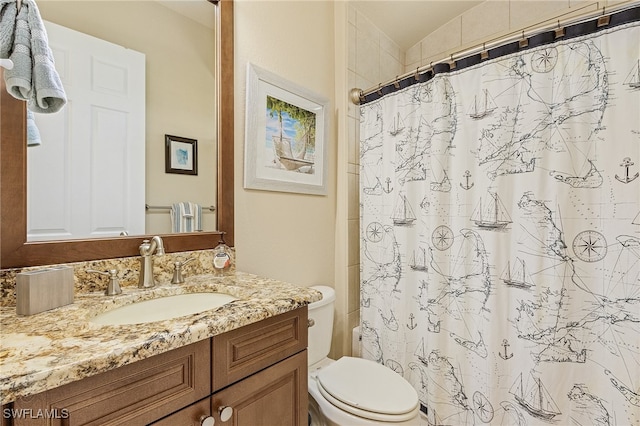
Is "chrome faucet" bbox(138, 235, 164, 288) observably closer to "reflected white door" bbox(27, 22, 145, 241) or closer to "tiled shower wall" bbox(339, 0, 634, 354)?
"reflected white door" bbox(27, 22, 145, 241)

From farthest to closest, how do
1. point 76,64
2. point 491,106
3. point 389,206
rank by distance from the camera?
point 389,206 → point 491,106 → point 76,64

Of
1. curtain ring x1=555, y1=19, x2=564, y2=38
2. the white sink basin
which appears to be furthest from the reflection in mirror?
curtain ring x1=555, y1=19, x2=564, y2=38

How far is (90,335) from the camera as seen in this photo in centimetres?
64

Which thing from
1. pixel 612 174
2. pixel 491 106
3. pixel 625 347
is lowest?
pixel 625 347

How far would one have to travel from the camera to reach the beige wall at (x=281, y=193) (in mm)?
1372

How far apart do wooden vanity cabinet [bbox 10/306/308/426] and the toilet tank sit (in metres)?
0.44

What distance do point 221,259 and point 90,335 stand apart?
Answer: 1.91 feet

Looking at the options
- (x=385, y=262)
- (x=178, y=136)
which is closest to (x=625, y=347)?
(x=385, y=262)

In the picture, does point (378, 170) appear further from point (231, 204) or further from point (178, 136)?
point (178, 136)

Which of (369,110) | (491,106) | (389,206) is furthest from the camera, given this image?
(369,110)

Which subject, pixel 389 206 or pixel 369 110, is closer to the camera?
pixel 389 206

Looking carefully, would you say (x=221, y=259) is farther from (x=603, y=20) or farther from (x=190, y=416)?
(x=603, y=20)

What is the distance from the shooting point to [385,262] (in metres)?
1.70

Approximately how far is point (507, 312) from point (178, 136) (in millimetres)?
1519
